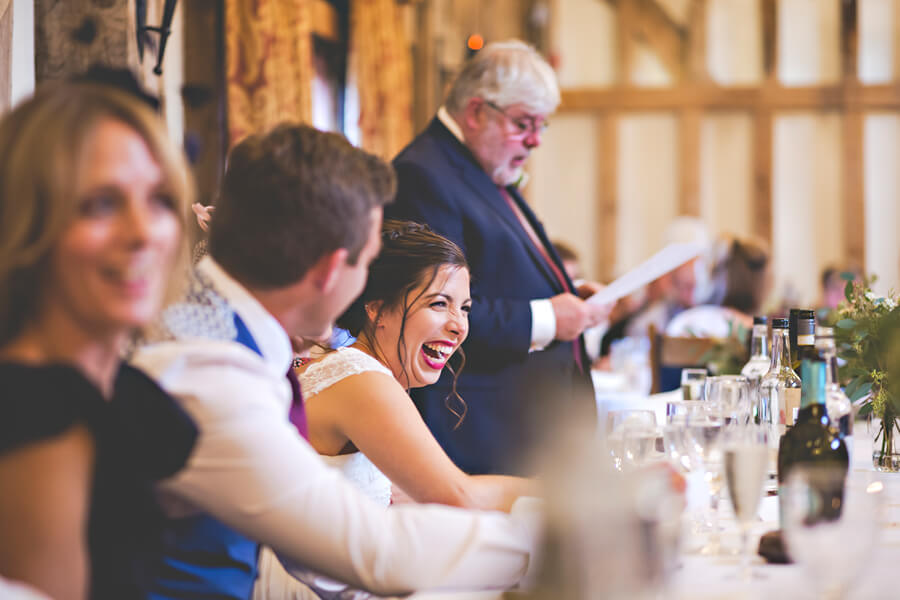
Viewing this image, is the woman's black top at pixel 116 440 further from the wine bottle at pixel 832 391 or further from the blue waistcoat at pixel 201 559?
the wine bottle at pixel 832 391

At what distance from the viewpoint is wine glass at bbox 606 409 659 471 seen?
1.37 metres

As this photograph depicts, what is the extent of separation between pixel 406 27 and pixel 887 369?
507cm

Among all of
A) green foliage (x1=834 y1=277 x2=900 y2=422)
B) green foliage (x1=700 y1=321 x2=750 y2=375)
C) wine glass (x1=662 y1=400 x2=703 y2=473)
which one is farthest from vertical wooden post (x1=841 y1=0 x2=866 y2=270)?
wine glass (x1=662 y1=400 x2=703 y2=473)

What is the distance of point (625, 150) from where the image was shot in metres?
8.10

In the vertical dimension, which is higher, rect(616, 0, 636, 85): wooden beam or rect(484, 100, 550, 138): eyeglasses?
rect(616, 0, 636, 85): wooden beam

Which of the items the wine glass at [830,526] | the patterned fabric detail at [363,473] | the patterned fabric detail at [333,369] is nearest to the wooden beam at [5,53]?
the patterned fabric detail at [333,369]

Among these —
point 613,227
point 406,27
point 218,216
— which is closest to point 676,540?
point 218,216

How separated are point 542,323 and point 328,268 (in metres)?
1.42

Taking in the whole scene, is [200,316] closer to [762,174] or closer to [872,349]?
[872,349]

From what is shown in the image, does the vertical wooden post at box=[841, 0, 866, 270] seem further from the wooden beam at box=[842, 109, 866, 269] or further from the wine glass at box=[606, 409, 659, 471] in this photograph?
the wine glass at box=[606, 409, 659, 471]

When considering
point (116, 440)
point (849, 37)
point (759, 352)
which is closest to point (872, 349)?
point (759, 352)

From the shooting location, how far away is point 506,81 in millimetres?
2680

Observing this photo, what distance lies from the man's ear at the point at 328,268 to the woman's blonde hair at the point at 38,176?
0.29m

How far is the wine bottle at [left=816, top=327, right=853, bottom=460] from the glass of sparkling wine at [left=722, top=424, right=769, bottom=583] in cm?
21
